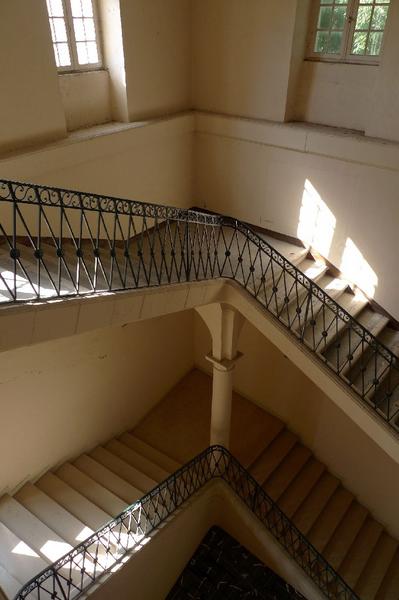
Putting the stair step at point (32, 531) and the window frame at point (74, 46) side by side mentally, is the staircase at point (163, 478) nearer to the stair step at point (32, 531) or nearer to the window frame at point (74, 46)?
the stair step at point (32, 531)

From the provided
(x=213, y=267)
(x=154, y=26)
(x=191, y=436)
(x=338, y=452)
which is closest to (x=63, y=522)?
(x=191, y=436)

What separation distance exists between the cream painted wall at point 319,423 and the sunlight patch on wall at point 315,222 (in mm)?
2321

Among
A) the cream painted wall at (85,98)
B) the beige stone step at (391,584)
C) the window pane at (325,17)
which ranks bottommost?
the beige stone step at (391,584)

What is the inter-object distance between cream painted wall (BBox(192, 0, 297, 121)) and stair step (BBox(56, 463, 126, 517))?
20.8ft

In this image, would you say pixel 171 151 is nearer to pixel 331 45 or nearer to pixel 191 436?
pixel 331 45

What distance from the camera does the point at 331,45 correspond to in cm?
677

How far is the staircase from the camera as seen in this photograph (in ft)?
20.8

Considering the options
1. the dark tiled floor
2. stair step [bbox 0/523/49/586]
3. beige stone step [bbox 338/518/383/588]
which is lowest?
the dark tiled floor

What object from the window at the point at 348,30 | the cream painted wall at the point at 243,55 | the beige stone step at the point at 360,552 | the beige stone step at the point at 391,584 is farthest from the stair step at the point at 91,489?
the window at the point at 348,30

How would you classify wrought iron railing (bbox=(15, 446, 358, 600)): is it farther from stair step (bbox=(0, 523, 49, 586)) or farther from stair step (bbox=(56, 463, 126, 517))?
stair step (bbox=(56, 463, 126, 517))

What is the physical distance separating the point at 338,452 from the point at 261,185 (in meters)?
4.95

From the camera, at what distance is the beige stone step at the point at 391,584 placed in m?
7.09

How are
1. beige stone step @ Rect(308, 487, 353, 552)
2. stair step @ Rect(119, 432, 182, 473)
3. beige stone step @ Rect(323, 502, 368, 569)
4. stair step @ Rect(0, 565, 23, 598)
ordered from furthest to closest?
stair step @ Rect(119, 432, 182, 473) < beige stone step @ Rect(308, 487, 353, 552) < beige stone step @ Rect(323, 502, 368, 569) < stair step @ Rect(0, 565, 23, 598)

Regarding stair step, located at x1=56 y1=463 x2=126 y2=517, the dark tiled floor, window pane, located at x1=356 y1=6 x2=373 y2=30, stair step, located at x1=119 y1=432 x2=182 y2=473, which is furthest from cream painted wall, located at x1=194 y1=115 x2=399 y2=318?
stair step, located at x1=56 y1=463 x2=126 y2=517
